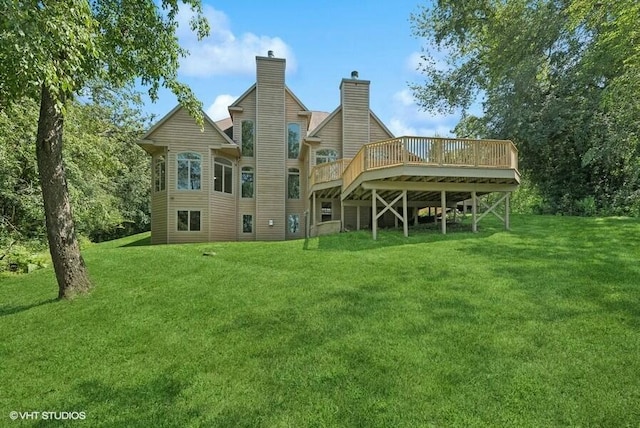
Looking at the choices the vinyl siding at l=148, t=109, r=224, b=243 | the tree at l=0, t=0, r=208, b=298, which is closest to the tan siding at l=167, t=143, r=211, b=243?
the vinyl siding at l=148, t=109, r=224, b=243

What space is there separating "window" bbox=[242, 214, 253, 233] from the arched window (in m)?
2.69

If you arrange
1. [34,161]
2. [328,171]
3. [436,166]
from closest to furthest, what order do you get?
[436,166] → [34,161] → [328,171]

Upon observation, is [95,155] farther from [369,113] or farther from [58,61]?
[369,113]

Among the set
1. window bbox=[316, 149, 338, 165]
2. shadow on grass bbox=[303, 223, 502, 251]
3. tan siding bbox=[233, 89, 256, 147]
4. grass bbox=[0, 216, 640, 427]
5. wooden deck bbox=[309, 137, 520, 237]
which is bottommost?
grass bbox=[0, 216, 640, 427]

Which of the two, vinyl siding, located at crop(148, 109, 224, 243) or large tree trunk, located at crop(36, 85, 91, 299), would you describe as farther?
vinyl siding, located at crop(148, 109, 224, 243)

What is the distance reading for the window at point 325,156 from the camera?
18719mm

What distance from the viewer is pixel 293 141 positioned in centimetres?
1991

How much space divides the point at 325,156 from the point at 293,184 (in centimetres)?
223

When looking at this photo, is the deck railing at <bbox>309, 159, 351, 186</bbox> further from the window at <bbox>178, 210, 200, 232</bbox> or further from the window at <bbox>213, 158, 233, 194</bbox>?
the window at <bbox>178, 210, 200, 232</bbox>

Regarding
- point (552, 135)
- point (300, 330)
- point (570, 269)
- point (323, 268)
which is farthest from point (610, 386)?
point (552, 135)

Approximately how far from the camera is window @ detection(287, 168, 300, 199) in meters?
19.8

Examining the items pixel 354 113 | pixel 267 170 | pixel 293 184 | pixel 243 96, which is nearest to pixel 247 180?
pixel 267 170

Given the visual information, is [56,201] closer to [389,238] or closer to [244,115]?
[389,238]

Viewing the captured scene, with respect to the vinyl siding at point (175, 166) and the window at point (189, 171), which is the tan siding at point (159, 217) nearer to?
the vinyl siding at point (175, 166)
